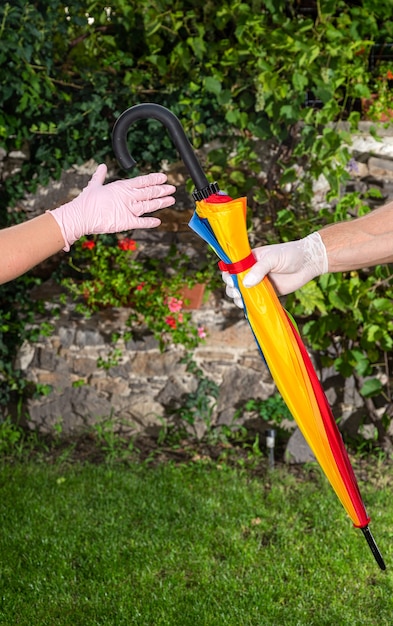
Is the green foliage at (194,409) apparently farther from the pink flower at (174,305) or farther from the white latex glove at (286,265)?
the white latex glove at (286,265)

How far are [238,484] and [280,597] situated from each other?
3.34ft

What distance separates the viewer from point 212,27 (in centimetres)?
404

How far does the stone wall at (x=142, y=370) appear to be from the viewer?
14.3ft

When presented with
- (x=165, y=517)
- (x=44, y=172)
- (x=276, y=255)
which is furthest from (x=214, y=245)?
(x=44, y=172)

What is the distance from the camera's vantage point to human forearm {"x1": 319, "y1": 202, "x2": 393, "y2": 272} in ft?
7.47

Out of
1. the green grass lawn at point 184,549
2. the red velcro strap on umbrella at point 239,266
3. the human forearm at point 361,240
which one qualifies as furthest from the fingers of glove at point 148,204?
the green grass lawn at point 184,549

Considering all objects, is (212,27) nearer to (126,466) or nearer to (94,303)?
(94,303)

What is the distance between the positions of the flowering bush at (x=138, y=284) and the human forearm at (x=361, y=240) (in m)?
1.96

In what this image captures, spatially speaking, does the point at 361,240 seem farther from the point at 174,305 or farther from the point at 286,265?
the point at 174,305

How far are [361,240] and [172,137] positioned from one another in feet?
2.37

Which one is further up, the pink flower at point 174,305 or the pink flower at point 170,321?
the pink flower at point 174,305

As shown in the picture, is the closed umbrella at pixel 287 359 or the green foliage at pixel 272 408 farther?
the green foliage at pixel 272 408

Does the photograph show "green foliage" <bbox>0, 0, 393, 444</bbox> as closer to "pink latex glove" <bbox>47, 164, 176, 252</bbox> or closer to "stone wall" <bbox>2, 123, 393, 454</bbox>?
"stone wall" <bbox>2, 123, 393, 454</bbox>

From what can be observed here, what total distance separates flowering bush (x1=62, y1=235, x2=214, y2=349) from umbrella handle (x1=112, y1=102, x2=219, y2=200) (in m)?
2.33
